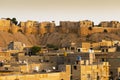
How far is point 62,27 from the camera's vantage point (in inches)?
3093

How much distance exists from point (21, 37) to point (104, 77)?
156 feet

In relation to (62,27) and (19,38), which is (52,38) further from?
(19,38)

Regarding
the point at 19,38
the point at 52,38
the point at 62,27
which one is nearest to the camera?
the point at 19,38

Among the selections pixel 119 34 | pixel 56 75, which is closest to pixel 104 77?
pixel 56 75

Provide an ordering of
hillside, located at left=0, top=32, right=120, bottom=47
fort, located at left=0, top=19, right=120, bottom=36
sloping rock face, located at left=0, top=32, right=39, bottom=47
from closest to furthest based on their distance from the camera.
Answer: sloping rock face, located at left=0, top=32, right=39, bottom=47 < hillside, located at left=0, top=32, right=120, bottom=47 < fort, located at left=0, top=19, right=120, bottom=36

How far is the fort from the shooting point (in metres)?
76.3

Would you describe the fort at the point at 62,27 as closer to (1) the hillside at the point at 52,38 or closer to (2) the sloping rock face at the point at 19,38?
(1) the hillside at the point at 52,38

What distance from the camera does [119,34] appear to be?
7356 centimetres

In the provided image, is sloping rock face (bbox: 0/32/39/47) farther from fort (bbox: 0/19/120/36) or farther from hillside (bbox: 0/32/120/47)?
fort (bbox: 0/19/120/36)

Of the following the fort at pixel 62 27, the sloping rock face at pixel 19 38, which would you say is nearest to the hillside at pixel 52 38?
the sloping rock face at pixel 19 38

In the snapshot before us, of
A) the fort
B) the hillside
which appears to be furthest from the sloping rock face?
the fort

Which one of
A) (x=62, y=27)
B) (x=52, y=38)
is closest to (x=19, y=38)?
(x=52, y=38)

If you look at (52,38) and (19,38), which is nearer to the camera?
(19,38)

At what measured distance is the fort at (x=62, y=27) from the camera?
3004 inches
